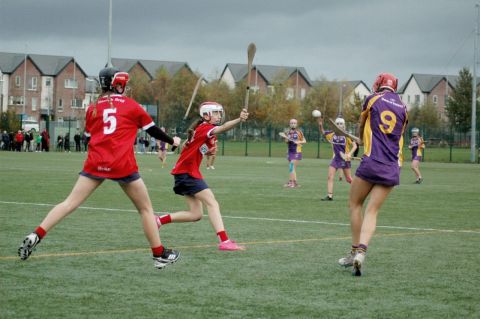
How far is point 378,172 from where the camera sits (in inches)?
390

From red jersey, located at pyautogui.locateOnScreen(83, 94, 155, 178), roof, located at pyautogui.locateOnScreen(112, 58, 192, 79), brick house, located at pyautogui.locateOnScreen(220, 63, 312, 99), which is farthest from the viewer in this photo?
brick house, located at pyautogui.locateOnScreen(220, 63, 312, 99)

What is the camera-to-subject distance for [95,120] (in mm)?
9273

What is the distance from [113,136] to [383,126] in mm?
3159

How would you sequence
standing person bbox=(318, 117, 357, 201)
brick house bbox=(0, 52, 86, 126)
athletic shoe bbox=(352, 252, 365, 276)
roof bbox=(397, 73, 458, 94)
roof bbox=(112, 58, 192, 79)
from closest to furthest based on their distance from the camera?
athletic shoe bbox=(352, 252, 365, 276), standing person bbox=(318, 117, 357, 201), brick house bbox=(0, 52, 86, 126), roof bbox=(112, 58, 192, 79), roof bbox=(397, 73, 458, 94)

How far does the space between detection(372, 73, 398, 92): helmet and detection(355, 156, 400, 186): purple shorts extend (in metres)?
0.91

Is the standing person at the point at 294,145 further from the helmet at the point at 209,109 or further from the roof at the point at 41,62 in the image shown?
the roof at the point at 41,62

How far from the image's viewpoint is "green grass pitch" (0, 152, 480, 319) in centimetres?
771

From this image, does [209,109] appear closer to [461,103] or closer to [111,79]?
[111,79]

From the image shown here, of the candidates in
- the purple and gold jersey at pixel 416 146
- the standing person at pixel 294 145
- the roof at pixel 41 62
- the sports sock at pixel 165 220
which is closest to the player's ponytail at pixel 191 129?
the sports sock at pixel 165 220

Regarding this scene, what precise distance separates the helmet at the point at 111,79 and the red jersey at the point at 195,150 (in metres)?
2.41

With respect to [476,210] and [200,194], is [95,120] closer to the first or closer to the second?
[200,194]

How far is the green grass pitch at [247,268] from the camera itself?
7707 millimetres

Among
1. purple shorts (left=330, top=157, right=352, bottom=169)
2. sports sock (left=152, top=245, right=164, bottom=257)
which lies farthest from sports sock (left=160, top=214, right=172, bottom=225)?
purple shorts (left=330, top=157, right=352, bottom=169)

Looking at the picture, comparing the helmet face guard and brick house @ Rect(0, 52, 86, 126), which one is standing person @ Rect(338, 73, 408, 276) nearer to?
the helmet face guard
